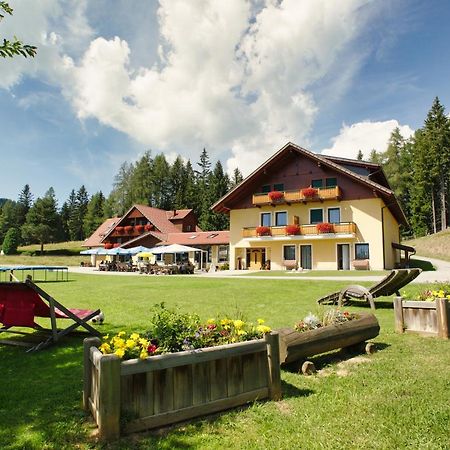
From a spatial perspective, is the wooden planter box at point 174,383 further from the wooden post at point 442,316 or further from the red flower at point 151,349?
the wooden post at point 442,316

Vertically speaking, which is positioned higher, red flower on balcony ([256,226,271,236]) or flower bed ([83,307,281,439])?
red flower on balcony ([256,226,271,236])

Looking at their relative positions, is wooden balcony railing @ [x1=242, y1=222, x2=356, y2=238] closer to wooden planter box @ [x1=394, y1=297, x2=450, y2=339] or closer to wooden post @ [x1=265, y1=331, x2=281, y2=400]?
wooden planter box @ [x1=394, y1=297, x2=450, y2=339]

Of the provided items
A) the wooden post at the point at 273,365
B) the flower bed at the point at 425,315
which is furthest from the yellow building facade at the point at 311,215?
the wooden post at the point at 273,365

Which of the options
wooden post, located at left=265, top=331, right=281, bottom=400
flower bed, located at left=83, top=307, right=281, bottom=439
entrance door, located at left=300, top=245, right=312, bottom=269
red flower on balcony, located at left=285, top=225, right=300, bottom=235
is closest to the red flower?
flower bed, located at left=83, top=307, right=281, bottom=439

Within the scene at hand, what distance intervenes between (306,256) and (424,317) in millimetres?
23695

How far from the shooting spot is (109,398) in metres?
3.07

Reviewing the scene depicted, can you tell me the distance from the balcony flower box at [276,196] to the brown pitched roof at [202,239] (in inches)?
313

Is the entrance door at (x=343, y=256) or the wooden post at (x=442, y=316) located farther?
the entrance door at (x=343, y=256)

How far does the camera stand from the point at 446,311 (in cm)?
643

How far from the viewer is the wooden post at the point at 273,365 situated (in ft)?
13.0

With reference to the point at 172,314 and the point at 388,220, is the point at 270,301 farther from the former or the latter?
the point at 388,220

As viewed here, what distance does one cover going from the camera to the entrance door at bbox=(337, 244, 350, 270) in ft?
94.0

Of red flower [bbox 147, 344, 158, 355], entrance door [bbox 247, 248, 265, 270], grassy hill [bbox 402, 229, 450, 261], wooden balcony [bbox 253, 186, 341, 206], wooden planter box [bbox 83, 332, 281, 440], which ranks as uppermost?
wooden balcony [bbox 253, 186, 341, 206]

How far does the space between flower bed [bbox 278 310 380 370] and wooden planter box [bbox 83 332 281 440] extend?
27.3 inches
